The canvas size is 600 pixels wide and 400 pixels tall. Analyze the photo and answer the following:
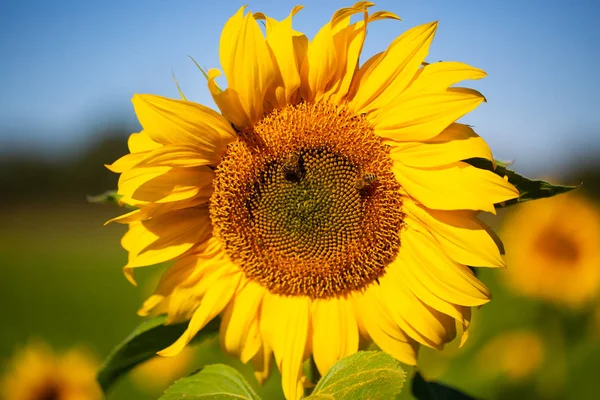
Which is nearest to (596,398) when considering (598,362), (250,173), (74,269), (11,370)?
(598,362)

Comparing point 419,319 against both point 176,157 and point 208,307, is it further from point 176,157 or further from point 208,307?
point 176,157

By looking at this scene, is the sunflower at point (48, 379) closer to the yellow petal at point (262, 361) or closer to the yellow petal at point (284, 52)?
the yellow petal at point (262, 361)

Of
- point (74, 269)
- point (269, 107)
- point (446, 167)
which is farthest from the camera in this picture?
point (74, 269)

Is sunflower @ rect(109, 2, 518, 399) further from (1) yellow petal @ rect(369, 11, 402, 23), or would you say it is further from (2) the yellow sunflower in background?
(2) the yellow sunflower in background

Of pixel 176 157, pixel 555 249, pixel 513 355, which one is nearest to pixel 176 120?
pixel 176 157

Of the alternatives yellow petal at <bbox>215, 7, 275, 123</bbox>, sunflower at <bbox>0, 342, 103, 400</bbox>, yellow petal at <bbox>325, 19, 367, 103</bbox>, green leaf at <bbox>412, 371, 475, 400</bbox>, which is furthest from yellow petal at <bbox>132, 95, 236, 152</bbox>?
sunflower at <bbox>0, 342, 103, 400</bbox>

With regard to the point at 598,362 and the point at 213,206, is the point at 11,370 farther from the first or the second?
the point at 598,362
